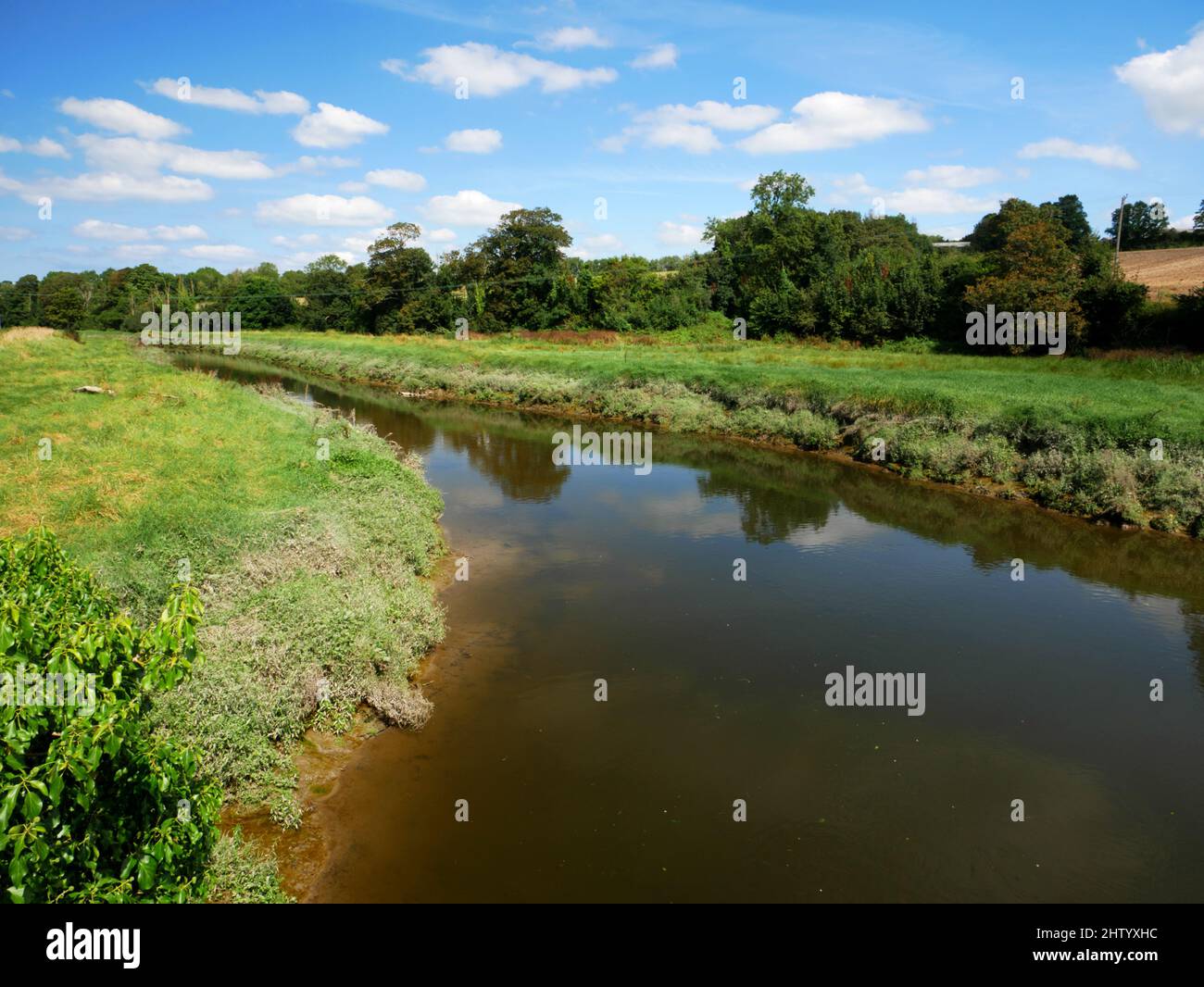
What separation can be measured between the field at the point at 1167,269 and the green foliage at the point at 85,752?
4315 centimetres

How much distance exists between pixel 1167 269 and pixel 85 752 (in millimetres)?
53229

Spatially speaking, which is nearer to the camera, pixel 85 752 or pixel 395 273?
pixel 85 752

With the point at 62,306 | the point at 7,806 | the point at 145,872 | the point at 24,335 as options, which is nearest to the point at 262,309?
the point at 62,306

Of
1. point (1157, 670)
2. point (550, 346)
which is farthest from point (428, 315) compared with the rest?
point (1157, 670)

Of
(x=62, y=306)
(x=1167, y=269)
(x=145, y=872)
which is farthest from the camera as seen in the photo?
(x=62, y=306)

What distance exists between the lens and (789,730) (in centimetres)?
995

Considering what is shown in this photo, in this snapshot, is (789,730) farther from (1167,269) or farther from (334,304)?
(334,304)

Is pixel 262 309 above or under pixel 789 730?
above

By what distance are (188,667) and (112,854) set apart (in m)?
1.19

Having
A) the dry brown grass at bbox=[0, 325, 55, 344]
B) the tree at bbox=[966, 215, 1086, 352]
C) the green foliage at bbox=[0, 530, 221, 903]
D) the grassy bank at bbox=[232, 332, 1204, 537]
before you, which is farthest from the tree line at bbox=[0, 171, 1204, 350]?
the green foliage at bbox=[0, 530, 221, 903]

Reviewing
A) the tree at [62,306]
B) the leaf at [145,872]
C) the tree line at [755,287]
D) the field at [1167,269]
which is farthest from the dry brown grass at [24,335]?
the field at [1167,269]

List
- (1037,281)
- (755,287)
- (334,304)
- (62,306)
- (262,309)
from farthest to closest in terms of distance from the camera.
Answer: (262,309) < (334,304) < (62,306) < (755,287) < (1037,281)

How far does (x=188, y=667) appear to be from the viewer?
458cm

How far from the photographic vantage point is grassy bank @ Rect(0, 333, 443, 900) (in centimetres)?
816
